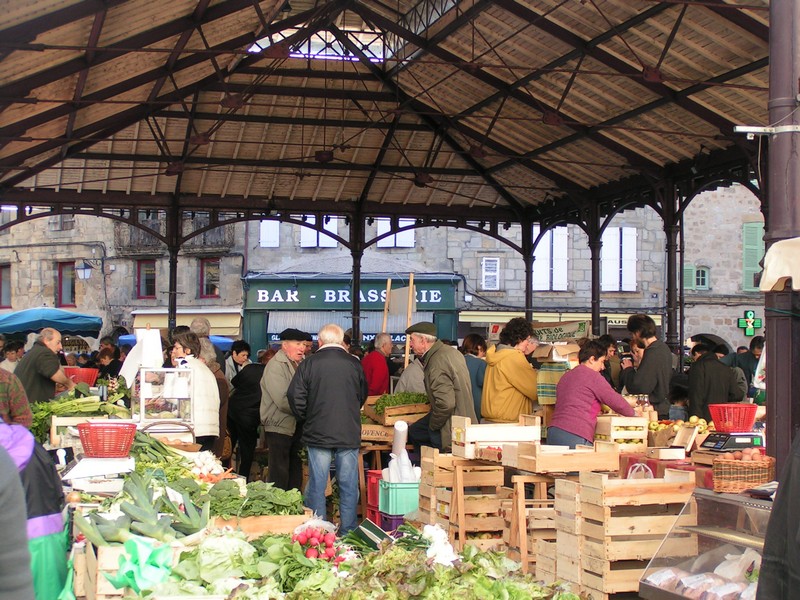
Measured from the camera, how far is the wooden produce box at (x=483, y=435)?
21.6 ft

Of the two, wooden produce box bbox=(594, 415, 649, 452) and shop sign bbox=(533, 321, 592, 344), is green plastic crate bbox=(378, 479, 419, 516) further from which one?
shop sign bbox=(533, 321, 592, 344)

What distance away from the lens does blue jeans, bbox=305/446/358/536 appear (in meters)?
7.42

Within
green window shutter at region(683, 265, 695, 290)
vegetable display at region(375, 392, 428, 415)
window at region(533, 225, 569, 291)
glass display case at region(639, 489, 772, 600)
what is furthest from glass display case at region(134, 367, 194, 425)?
green window shutter at region(683, 265, 695, 290)

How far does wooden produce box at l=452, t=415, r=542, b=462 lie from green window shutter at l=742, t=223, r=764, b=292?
23040 mm

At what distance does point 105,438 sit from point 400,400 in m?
3.93

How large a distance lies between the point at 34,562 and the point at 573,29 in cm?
947

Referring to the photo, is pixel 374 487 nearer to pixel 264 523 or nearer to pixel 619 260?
pixel 264 523

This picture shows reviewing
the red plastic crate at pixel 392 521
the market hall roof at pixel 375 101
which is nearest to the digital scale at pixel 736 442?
the red plastic crate at pixel 392 521

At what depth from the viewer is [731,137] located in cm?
1216

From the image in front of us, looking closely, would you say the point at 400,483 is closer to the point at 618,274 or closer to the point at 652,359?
the point at 652,359

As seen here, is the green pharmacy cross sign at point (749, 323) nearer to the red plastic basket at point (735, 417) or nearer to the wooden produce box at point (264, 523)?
the red plastic basket at point (735, 417)

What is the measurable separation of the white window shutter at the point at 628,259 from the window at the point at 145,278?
13093mm

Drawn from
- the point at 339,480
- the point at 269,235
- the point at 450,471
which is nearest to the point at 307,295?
the point at 269,235

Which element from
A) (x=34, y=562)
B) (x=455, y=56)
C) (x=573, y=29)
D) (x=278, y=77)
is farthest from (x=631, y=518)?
(x=278, y=77)
